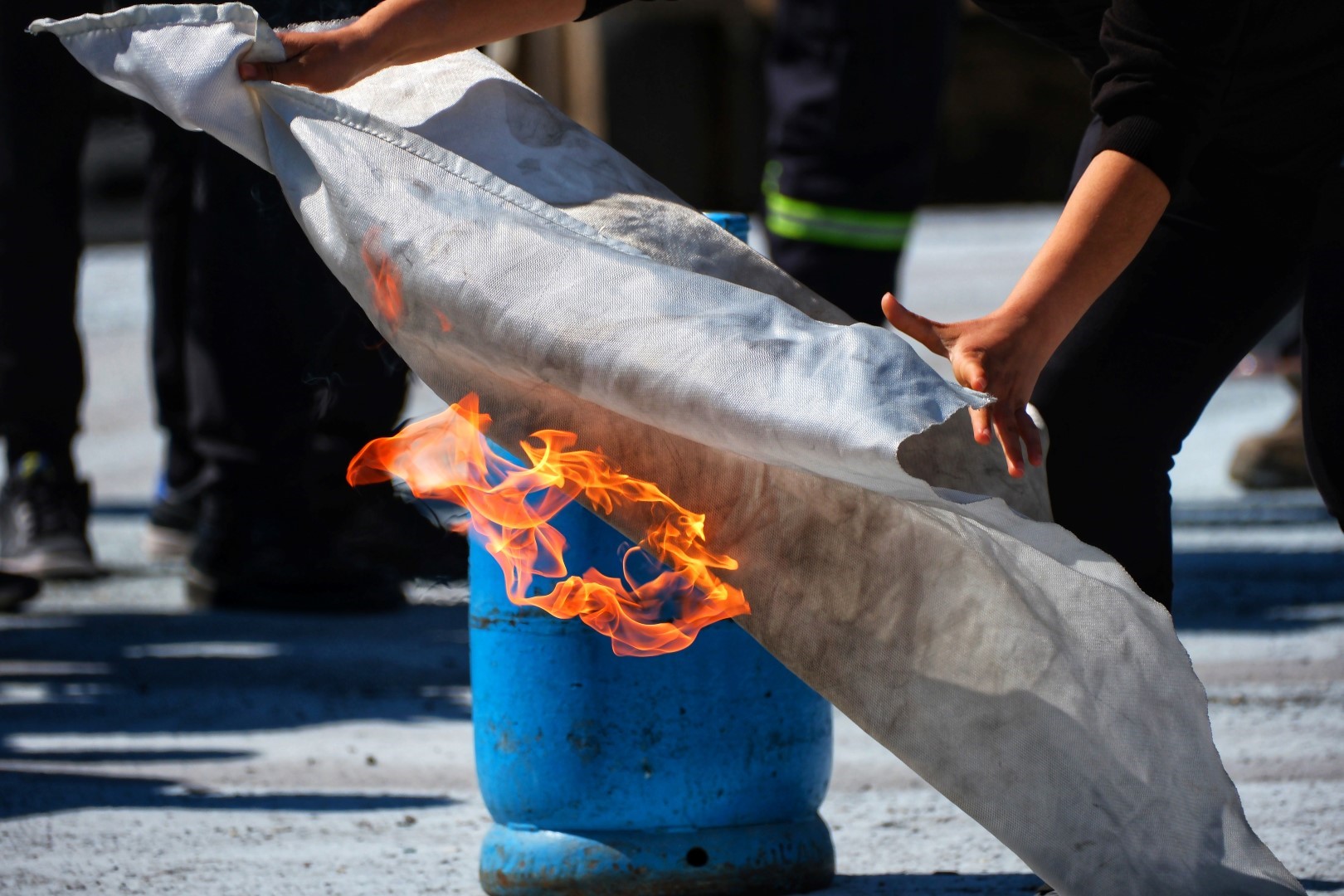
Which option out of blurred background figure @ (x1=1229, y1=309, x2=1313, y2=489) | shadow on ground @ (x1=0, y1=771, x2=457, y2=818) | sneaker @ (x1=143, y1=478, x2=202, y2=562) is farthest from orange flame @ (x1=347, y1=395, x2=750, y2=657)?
blurred background figure @ (x1=1229, y1=309, x2=1313, y2=489)

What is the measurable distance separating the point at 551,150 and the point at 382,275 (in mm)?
270

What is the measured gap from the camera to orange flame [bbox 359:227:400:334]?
1.83 meters

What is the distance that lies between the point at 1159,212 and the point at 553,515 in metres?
0.79

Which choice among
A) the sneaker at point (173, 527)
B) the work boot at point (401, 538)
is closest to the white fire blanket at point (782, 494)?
the work boot at point (401, 538)

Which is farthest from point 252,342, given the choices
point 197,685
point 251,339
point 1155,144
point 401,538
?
point 1155,144

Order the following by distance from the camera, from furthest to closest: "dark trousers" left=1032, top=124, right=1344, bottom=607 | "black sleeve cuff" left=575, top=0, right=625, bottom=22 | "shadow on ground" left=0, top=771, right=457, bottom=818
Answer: "shadow on ground" left=0, top=771, right=457, bottom=818 < "dark trousers" left=1032, top=124, right=1344, bottom=607 < "black sleeve cuff" left=575, top=0, right=625, bottom=22

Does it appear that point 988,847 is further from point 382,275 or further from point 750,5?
point 750,5

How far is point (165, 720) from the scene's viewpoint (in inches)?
129

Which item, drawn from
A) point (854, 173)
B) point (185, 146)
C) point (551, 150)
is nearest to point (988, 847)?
point (551, 150)

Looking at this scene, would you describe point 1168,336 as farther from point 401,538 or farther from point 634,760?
point 401,538

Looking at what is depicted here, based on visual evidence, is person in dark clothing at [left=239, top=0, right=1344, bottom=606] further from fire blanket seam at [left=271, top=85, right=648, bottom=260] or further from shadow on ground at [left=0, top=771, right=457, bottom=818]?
shadow on ground at [left=0, top=771, right=457, bottom=818]

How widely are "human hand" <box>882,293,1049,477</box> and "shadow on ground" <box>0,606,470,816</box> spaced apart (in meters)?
1.40

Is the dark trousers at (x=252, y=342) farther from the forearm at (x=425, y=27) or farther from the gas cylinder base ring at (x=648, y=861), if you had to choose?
the forearm at (x=425, y=27)

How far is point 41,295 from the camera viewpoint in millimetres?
4242
